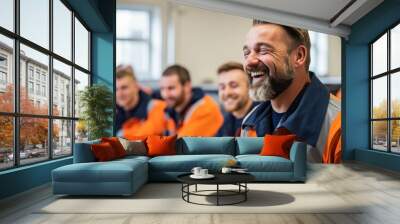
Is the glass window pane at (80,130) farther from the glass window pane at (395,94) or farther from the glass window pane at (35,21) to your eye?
the glass window pane at (395,94)

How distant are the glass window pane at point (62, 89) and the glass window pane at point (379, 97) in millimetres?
6675

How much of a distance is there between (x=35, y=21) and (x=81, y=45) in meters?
2.22

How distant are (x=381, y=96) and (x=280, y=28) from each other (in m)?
2.78

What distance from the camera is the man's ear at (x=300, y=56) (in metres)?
8.28

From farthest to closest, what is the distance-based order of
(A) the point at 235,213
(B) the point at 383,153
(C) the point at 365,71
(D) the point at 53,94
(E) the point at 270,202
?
(C) the point at 365,71 < (B) the point at 383,153 < (D) the point at 53,94 < (E) the point at 270,202 < (A) the point at 235,213

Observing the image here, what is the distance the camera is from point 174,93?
8695mm

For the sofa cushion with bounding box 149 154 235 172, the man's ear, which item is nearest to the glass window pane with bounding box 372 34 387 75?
the man's ear

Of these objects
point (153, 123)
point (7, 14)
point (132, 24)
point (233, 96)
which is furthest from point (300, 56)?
point (7, 14)

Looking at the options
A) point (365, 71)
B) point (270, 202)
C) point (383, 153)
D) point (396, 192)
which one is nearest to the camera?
point (270, 202)

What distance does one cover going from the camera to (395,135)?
301 inches

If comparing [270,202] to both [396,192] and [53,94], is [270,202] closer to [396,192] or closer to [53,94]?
[396,192]

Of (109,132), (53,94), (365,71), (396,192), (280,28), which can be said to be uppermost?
(280,28)

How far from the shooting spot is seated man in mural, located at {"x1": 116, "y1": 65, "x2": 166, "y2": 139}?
28.3ft

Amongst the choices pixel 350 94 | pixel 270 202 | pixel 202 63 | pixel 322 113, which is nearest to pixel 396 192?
pixel 270 202
